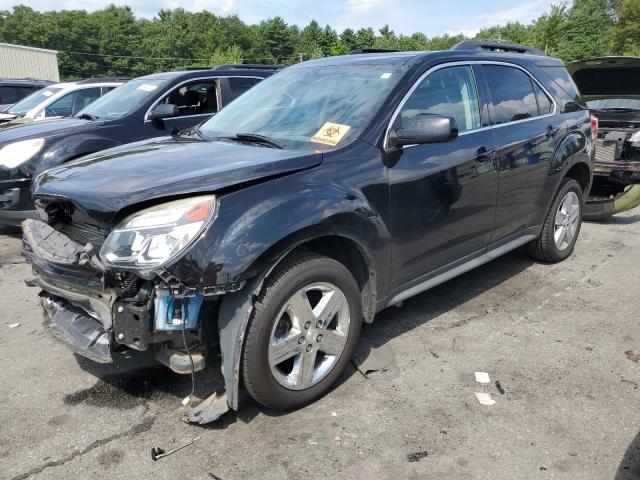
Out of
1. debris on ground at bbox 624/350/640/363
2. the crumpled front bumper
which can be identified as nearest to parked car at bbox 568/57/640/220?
debris on ground at bbox 624/350/640/363

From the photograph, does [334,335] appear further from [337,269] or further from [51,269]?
[51,269]

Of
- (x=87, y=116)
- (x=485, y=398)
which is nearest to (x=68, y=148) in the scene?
(x=87, y=116)

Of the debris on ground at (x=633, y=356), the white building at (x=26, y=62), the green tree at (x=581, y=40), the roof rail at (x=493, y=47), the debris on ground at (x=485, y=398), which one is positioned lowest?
the debris on ground at (x=485, y=398)

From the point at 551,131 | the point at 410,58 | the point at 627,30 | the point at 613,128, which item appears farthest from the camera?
the point at 627,30

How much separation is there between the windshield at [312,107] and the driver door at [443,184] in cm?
23

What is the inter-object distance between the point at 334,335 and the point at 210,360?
989 mm

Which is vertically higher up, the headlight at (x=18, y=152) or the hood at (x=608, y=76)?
the hood at (x=608, y=76)

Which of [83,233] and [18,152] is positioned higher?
[18,152]

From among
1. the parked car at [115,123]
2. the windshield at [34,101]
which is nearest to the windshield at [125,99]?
the parked car at [115,123]

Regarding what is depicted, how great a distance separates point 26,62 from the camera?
34031mm

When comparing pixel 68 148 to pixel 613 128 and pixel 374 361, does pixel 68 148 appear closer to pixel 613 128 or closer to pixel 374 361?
pixel 374 361

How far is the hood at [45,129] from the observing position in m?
5.83

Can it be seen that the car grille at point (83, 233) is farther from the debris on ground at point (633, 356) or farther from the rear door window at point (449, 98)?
the debris on ground at point (633, 356)

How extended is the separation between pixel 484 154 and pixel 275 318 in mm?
2051
